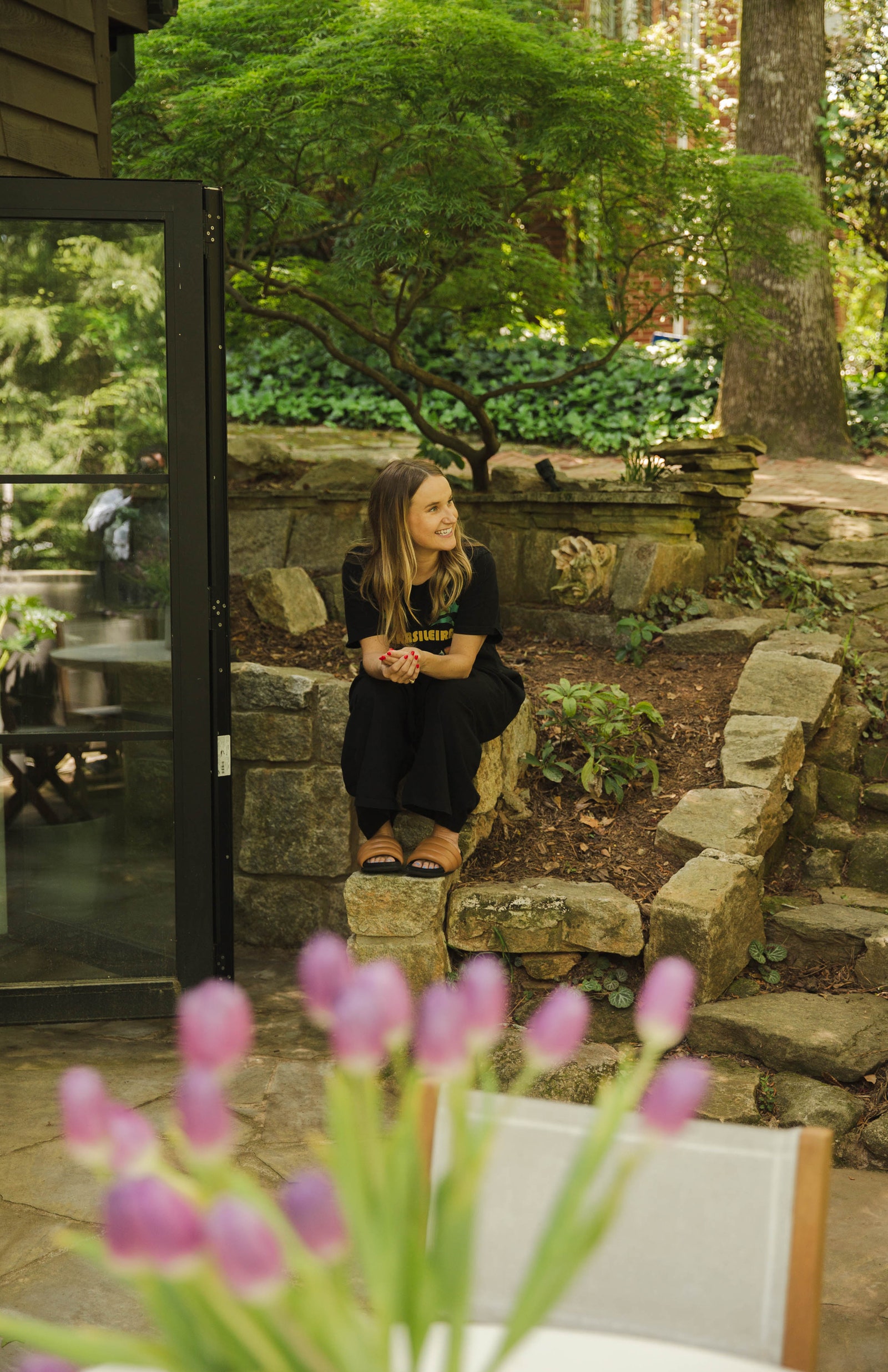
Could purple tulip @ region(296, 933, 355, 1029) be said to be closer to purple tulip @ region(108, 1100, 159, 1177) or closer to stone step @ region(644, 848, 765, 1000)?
purple tulip @ region(108, 1100, 159, 1177)

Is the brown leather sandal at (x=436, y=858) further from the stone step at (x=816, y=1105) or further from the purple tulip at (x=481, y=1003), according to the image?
the purple tulip at (x=481, y=1003)

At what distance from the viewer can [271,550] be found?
5.77 meters

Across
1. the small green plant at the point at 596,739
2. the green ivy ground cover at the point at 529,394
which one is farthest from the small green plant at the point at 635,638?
the green ivy ground cover at the point at 529,394

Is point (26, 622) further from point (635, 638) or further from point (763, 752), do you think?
point (635, 638)

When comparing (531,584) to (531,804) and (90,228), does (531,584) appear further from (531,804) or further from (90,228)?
(90,228)

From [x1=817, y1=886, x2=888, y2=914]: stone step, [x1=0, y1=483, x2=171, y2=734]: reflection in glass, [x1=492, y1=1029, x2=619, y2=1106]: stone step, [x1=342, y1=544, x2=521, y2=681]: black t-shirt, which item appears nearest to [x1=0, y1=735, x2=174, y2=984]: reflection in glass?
[x1=0, y1=483, x2=171, y2=734]: reflection in glass

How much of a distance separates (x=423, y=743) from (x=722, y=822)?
101 cm

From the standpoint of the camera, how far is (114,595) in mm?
3486

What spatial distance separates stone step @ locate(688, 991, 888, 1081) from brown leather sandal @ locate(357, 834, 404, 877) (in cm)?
91

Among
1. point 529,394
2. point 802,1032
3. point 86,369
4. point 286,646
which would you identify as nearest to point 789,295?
point 529,394

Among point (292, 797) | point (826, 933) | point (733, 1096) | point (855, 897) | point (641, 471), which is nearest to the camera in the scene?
point (733, 1096)

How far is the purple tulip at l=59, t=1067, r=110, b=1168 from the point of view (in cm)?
59

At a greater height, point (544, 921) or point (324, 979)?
point (324, 979)

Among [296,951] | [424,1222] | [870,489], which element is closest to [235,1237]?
[424,1222]
